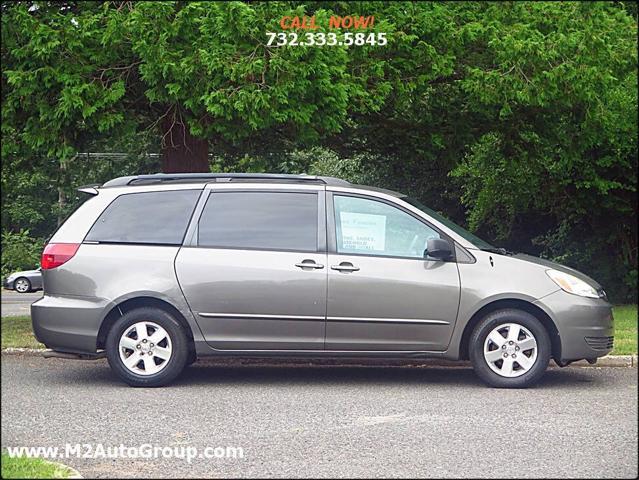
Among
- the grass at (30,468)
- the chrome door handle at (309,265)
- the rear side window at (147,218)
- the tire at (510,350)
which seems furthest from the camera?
the rear side window at (147,218)

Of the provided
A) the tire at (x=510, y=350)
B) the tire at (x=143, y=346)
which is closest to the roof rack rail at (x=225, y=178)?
the tire at (x=143, y=346)

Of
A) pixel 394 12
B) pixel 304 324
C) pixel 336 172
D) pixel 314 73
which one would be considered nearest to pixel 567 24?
pixel 394 12

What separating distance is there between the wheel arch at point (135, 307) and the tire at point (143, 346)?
9 cm

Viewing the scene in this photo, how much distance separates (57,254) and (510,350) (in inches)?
161

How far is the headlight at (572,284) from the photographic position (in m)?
8.68

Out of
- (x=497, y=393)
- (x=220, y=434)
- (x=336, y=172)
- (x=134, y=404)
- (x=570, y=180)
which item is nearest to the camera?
(x=220, y=434)

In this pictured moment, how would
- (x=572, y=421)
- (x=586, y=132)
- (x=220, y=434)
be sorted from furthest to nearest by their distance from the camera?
(x=586, y=132)
(x=572, y=421)
(x=220, y=434)

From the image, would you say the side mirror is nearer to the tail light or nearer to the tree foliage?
the tree foliage

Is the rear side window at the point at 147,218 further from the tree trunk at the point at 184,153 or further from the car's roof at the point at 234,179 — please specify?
the tree trunk at the point at 184,153

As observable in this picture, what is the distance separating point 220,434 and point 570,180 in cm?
1402

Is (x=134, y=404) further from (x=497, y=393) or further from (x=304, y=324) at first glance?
(x=497, y=393)

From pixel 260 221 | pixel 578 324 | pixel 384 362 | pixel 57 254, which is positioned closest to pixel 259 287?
pixel 260 221

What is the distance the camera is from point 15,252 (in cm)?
471

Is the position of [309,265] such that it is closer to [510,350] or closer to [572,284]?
[510,350]
